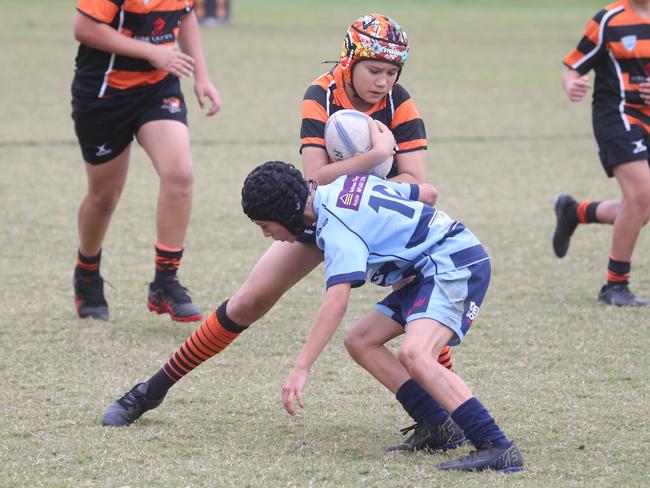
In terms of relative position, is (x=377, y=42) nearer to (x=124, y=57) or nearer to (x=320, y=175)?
(x=320, y=175)

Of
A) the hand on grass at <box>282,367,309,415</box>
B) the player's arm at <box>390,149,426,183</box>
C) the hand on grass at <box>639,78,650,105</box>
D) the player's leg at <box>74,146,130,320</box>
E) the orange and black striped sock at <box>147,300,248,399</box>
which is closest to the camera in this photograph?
the hand on grass at <box>282,367,309,415</box>

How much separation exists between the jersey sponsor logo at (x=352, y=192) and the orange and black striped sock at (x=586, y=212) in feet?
10.4

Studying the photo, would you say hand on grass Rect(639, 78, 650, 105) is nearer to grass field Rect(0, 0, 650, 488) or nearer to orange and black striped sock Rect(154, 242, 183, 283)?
grass field Rect(0, 0, 650, 488)

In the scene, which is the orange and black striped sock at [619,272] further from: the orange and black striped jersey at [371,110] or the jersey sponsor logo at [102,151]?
the jersey sponsor logo at [102,151]

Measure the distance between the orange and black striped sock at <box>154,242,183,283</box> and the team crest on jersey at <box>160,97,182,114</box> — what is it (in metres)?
0.67

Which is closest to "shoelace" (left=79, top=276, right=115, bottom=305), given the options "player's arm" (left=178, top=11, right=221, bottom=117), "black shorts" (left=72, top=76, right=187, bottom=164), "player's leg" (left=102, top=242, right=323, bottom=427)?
"black shorts" (left=72, top=76, right=187, bottom=164)

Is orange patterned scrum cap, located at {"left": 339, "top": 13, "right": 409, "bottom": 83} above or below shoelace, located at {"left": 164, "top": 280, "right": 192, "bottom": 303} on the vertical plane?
above

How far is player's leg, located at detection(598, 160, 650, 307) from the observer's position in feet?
20.6

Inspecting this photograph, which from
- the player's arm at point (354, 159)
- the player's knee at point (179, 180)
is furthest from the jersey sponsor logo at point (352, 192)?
the player's knee at point (179, 180)

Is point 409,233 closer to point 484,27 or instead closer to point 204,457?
point 204,457

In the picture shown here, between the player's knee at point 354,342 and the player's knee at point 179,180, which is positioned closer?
the player's knee at point 354,342

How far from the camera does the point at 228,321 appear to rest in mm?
4328

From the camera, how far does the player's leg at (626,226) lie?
627 centimetres

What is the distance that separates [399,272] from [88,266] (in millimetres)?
2370
